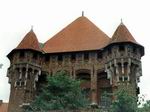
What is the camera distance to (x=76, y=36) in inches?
1571

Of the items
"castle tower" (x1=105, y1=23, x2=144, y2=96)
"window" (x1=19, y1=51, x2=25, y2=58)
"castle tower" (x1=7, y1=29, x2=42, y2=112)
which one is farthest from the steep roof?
"castle tower" (x1=105, y1=23, x2=144, y2=96)

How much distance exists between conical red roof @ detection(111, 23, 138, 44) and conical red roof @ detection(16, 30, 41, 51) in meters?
6.61

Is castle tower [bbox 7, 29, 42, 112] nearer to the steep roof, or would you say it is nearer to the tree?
the steep roof

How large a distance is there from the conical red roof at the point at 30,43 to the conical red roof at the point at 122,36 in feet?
21.7

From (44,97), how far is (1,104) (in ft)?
51.5

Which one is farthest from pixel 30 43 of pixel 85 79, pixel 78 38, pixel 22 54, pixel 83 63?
pixel 85 79

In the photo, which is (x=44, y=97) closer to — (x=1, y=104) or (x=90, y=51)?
(x=90, y=51)

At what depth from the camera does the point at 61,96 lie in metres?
29.3

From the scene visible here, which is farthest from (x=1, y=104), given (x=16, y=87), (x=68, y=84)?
(x=68, y=84)

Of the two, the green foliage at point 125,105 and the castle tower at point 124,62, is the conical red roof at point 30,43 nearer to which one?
the castle tower at point 124,62

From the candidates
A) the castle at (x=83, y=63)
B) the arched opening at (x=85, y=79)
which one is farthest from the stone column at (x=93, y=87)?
the arched opening at (x=85, y=79)

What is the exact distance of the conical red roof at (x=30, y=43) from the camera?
120 feet

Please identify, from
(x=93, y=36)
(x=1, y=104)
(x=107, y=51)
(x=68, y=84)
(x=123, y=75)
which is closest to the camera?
(x=68, y=84)

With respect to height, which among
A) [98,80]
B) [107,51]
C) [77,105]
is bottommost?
[77,105]
